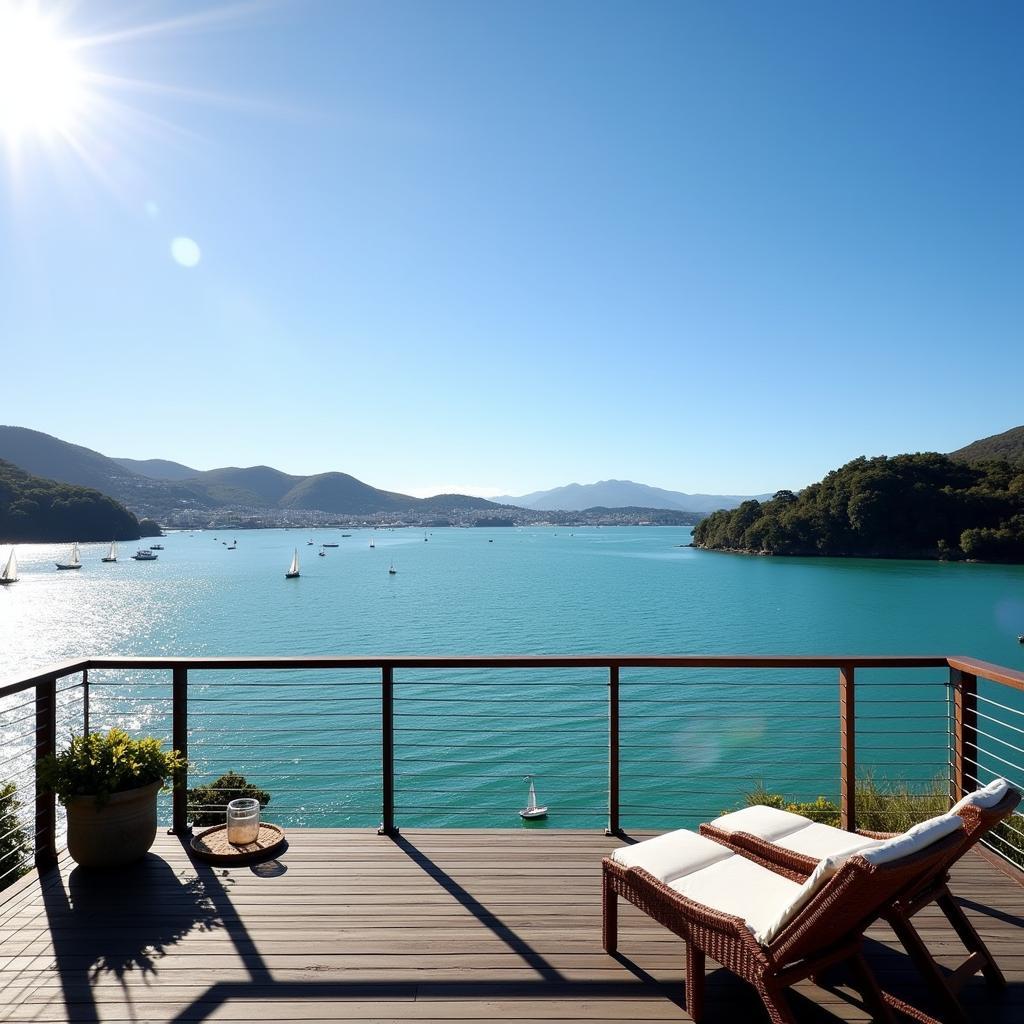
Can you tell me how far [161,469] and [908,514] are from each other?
153 metres

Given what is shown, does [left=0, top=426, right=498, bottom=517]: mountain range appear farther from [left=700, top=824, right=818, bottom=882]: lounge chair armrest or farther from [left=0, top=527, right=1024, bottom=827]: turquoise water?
[left=700, top=824, right=818, bottom=882]: lounge chair armrest

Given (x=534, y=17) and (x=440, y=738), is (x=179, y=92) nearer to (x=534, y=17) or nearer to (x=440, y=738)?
(x=534, y=17)

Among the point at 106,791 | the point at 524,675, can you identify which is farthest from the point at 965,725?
the point at 524,675

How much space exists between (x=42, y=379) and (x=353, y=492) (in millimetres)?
113349

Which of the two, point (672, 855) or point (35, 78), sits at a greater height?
point (35, 78)

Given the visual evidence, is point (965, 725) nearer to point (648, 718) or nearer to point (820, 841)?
point (820, 841)

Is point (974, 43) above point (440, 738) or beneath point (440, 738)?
above

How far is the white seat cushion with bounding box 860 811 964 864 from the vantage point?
183 centimetres

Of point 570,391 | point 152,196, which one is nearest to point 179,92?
point 152,196

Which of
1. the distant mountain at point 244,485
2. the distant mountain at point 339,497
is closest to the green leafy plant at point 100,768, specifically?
the distant mountain at point 339,497

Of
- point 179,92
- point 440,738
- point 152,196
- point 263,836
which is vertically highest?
point 179,92

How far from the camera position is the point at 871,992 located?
2.01 meters

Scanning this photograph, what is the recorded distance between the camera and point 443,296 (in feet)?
55.4

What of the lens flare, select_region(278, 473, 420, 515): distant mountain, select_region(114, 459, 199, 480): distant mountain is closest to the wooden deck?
the lens flare
